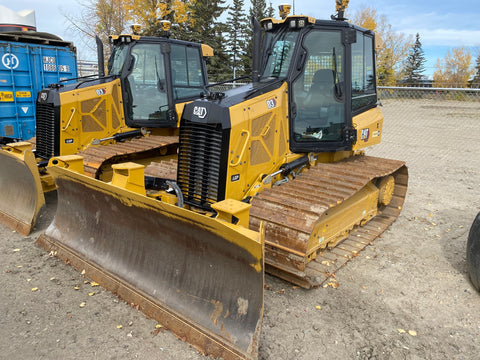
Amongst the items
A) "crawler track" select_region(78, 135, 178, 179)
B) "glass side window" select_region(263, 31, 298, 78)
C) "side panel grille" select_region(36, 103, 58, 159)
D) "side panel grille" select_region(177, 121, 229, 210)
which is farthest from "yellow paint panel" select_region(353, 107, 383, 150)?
"side panel grille" select_region(36, 103, 58, 159)

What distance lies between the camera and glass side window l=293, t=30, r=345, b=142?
469 centimetres

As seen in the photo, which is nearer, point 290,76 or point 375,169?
point 290,76

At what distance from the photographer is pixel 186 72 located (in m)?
7.31

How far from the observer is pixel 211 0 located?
31.9 metres

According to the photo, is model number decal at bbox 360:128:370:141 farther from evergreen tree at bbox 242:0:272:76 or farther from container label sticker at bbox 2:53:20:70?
evergreen tree at bbox 242:0:272:76

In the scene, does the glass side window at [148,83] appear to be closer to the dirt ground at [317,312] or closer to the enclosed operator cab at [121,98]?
the enclosed operator cab at [121,98]

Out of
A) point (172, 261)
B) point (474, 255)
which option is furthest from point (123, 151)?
point (474, 255)

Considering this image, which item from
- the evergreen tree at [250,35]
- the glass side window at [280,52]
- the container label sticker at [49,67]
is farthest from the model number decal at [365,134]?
the evergreen tree at [250,35]

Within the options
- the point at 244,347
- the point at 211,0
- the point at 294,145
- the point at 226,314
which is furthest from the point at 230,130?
the point at 211,0

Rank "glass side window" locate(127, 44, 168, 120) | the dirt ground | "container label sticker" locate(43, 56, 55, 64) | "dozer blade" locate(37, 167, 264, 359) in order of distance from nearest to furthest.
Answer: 1. "dozer blade" locate(37, 167, 264, 359)
2. the dirt ground
3. "glass side window" locate(127, 44, 168, 120)
4. "container label sticker" locate(43, 56, 55, 64)

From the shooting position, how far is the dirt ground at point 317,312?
3240 mm

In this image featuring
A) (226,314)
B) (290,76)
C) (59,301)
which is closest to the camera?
(226,314)

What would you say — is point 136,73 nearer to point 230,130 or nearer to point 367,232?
point 230,130

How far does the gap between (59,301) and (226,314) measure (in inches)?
72.2
